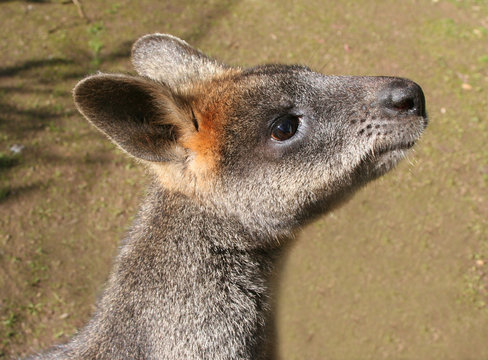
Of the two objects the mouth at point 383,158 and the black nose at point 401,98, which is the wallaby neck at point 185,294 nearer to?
the mouth at point 383,158

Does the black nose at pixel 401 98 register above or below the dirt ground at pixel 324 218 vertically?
above

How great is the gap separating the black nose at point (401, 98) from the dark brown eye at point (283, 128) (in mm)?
468

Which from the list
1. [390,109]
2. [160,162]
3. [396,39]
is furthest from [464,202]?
[160,162]

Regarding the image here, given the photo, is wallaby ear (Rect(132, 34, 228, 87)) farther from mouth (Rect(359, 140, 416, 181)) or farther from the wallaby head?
mouth (Rect(359, 140, 416, 181))

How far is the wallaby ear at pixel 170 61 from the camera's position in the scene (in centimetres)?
262

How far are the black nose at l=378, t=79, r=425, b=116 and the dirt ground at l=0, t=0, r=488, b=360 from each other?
3.23 ft

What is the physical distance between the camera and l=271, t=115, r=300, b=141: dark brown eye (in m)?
2.32

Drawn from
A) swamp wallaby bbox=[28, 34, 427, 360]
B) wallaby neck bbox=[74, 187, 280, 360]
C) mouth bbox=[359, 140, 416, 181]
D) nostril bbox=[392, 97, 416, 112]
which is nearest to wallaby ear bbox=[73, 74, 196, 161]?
swamp wallaby bbox=[28, 34, 427, 360]

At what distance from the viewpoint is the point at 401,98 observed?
2299 millimetres

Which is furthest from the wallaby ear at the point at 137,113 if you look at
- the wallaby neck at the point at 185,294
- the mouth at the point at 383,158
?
the mouth at the point at 383,158

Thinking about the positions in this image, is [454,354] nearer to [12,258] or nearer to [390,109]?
[390,109]

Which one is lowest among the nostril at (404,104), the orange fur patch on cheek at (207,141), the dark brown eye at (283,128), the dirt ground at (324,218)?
the dirt ground at (324,218)

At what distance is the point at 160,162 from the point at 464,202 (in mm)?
4169

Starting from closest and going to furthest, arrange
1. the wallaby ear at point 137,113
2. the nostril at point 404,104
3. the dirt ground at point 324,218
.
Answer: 1. the wallaby ear at point 137,113
2. the nostril at point 404,104
3. the dirt ground at point 324,218
